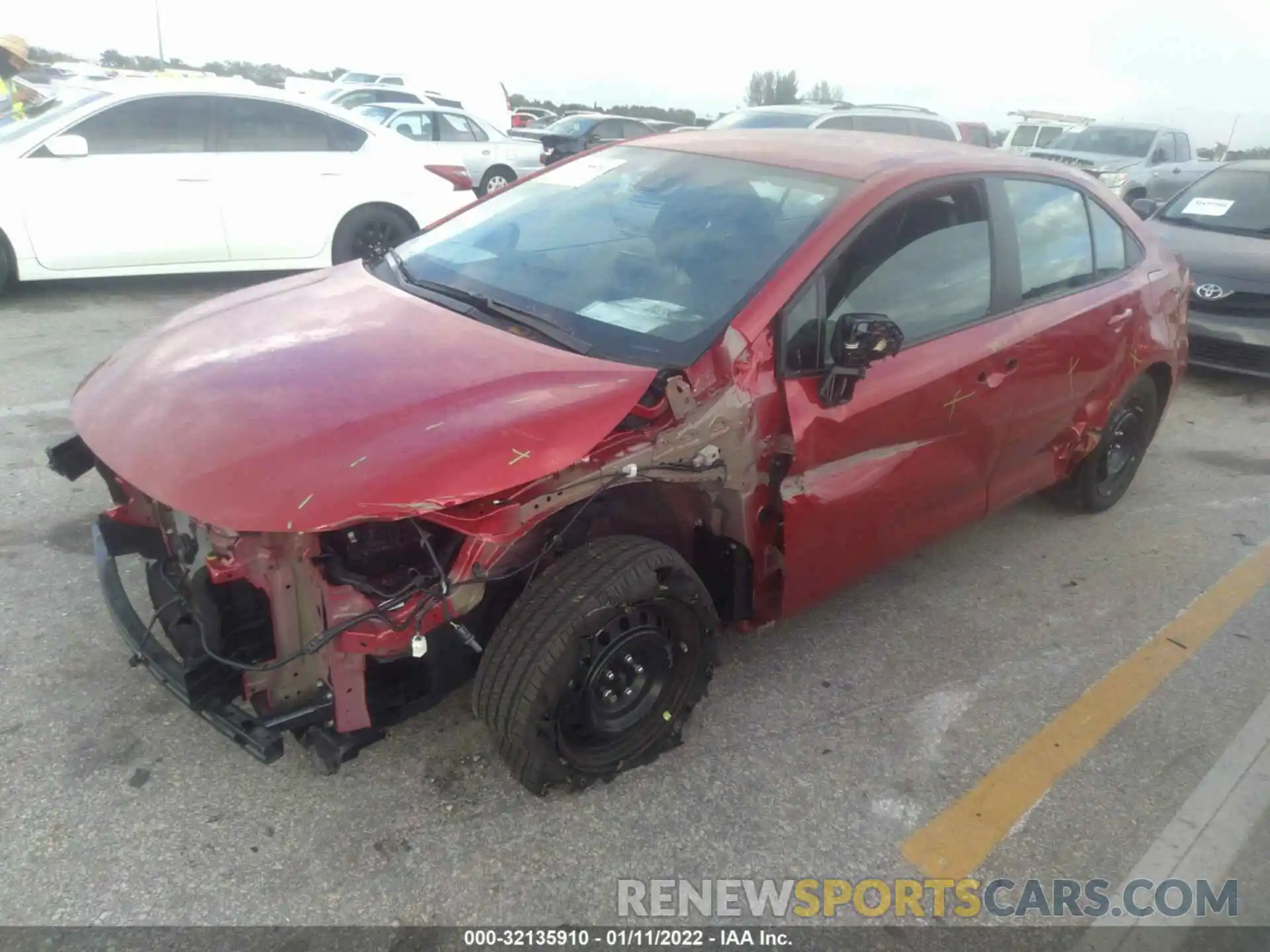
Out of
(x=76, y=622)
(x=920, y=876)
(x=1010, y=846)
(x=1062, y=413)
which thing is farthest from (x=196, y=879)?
(x=1062, y=413)

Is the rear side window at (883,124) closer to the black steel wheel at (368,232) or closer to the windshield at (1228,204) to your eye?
the windshield at (1228,204)

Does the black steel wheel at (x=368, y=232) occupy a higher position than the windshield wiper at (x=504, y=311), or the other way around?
the windshield wiper at (x=504, y=311)

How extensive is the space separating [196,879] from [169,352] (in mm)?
1415

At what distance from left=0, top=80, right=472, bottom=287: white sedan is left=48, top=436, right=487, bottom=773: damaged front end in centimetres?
537

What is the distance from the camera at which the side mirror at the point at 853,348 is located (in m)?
2.56

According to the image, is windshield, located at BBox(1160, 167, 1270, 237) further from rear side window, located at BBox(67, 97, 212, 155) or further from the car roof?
rear side window, located at BBox(67, 97, 212, 155)

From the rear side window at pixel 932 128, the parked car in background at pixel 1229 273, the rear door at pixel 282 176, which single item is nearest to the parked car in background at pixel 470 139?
the rear side window at pixel 932 128

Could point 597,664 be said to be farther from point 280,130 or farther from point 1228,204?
point 1228,204

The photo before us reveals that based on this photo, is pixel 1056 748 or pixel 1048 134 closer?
pixel 1056 748

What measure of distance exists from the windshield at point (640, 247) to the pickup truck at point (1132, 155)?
1232 cm

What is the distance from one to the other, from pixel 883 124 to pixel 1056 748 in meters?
10.7

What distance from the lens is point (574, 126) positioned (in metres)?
16.9

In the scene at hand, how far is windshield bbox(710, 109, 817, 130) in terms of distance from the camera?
426 inches

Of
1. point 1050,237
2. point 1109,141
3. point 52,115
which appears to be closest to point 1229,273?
point 1050,237
